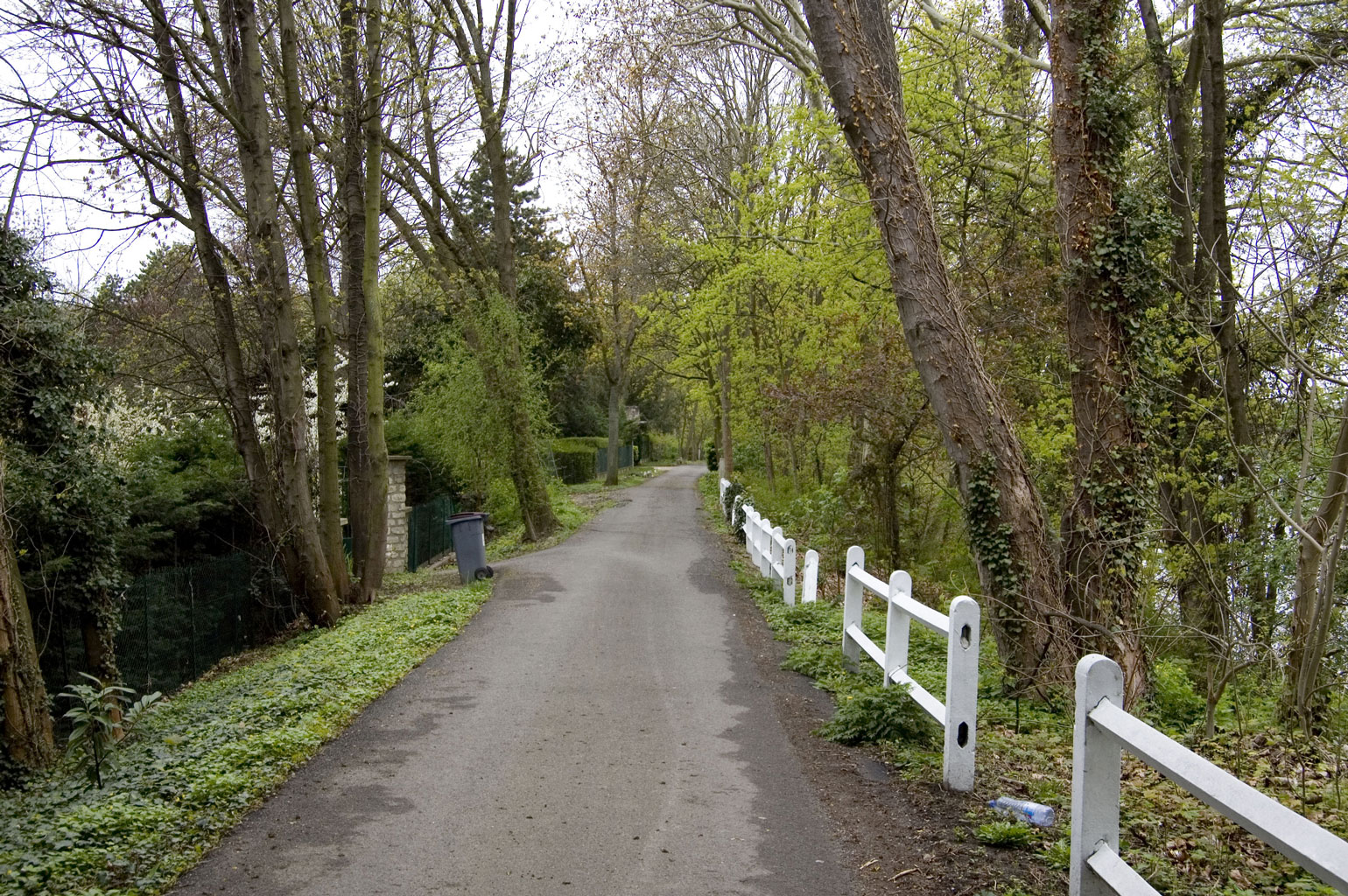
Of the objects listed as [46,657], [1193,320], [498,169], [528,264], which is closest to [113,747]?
[46,657]

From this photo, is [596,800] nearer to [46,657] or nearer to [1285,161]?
[46,657]

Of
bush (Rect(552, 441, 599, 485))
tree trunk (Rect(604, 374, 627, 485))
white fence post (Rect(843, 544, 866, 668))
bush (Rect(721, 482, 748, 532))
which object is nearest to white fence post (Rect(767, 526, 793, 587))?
white fence post (Rect(843, 544, 866, 668))

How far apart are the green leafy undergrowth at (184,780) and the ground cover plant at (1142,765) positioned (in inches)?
151

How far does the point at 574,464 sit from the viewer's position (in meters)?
51.0

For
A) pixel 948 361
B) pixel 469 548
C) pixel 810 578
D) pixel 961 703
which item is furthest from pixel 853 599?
pixel 469 548

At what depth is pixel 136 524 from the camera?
1537 cm

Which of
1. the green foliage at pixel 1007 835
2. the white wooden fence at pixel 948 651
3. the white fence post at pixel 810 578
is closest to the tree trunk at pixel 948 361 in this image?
the white wooden fence at pixel 948 651

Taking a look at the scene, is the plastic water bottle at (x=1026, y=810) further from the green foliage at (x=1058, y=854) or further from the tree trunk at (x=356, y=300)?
the tree trunk at (x=356, y=300)

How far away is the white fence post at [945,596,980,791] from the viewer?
235 inches

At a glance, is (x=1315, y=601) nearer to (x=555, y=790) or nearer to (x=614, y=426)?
(x=555, y=790)

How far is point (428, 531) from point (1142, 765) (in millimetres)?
21545

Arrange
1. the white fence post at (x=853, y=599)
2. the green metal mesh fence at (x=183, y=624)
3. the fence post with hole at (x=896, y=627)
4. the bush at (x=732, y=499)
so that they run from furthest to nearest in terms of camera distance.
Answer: the bush at (x=732, y=499), the green metal mesh fence at (x=183, y=624), the white fence post at (x=853, y=599), the fence post with hole at (x=896, y=627)

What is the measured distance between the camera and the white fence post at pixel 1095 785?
4004mm

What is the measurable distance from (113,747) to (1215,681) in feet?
25.5
